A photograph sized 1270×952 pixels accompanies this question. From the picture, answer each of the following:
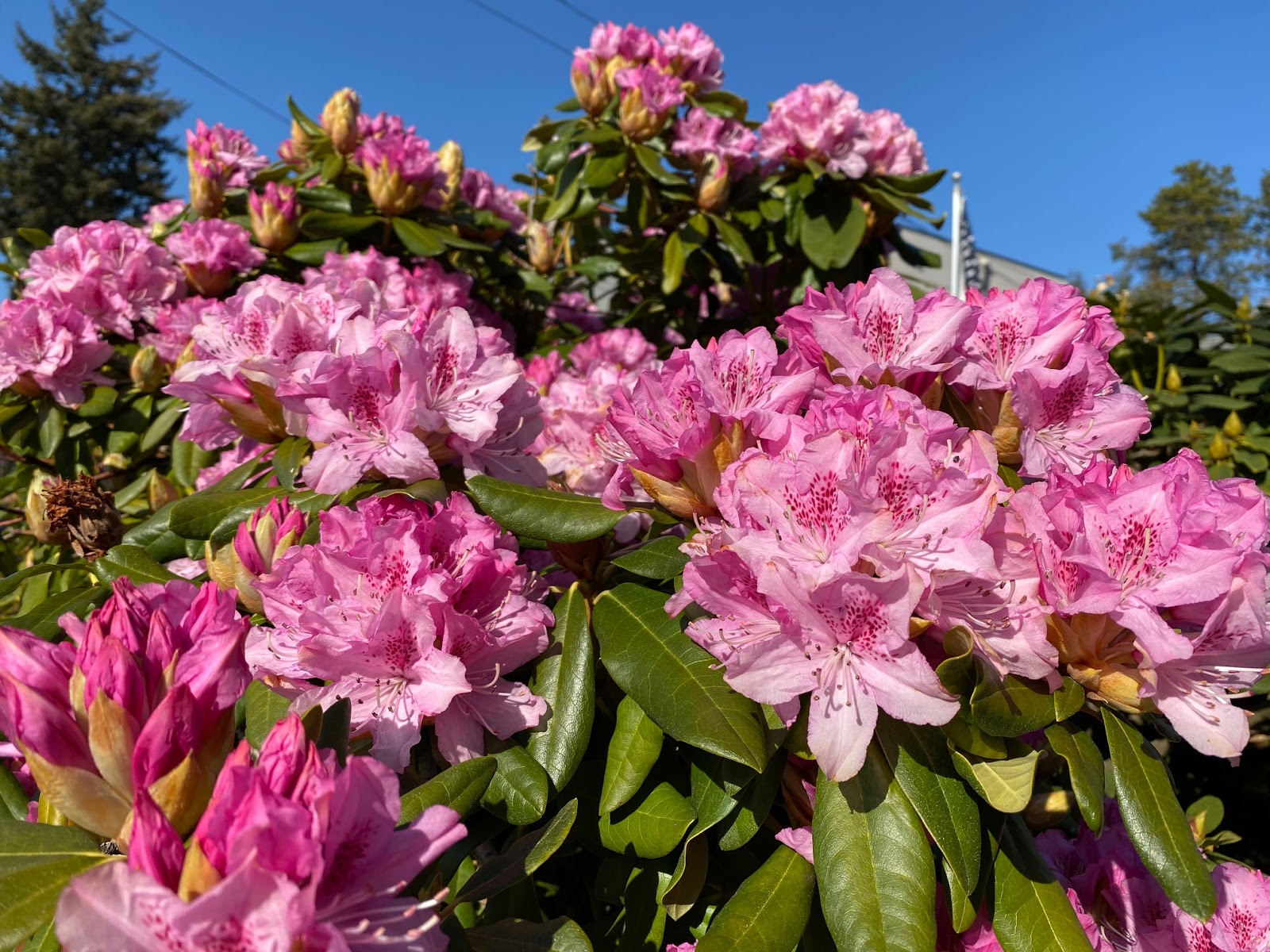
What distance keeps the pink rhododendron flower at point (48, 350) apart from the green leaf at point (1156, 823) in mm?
→ 2129

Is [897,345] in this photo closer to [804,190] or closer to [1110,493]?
[1110,493]

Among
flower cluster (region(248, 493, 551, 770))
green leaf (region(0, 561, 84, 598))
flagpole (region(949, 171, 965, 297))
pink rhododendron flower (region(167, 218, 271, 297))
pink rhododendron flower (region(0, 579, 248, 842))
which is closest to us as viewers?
pink rhododendron flower (region(0, 579, 248, 842))

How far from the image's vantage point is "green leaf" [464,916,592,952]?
766 mm

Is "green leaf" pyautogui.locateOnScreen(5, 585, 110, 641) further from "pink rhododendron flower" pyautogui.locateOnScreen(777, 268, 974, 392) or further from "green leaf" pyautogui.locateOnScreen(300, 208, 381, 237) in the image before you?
"green leaf" pyautogui.locateOnScreen(300, 208, 381, 237)

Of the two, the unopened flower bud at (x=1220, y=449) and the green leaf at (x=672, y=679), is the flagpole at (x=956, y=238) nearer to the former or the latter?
the unopened flower bud at (x=1220, y=449)

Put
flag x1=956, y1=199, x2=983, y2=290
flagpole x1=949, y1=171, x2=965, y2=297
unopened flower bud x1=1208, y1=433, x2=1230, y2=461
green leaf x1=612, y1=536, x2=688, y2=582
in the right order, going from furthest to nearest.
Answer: flag x1=956, y1=199, x2=983, y2=290 < flagpole x1=949, y1=171, x2=965, y2=297 < unopened flower bud x1=1208, y1=433, x2=1230, y2=461 < green leaf x1=612, y1=536, x2=688, y2=582

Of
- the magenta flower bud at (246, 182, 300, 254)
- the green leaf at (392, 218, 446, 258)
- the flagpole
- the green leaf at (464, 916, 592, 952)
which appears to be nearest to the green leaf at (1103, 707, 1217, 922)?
→ the green leaf at (464, 916, 592, 952)

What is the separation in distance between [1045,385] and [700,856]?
2.22ft

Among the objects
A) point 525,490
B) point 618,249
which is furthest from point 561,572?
point 618,249

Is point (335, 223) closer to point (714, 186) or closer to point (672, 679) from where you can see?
point (714, 186)

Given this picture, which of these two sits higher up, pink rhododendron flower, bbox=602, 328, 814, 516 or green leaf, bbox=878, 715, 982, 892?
pink rhododendron flower, bbox=602, 328, 814, 516

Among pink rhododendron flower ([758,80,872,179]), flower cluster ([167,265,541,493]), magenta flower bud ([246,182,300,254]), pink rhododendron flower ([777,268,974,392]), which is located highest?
pink rhododendron flower ([758,80,872,179])

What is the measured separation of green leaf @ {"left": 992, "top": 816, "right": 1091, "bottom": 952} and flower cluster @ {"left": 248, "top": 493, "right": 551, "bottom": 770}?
0.51 meters

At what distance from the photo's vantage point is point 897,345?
102 cm
